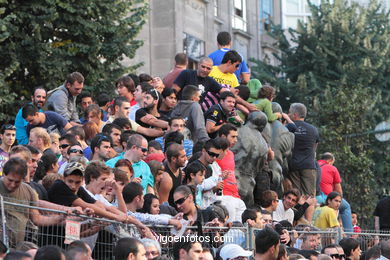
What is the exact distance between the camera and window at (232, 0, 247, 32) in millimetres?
41281

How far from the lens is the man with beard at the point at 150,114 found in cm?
1789

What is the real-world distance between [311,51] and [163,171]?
23.5 metres

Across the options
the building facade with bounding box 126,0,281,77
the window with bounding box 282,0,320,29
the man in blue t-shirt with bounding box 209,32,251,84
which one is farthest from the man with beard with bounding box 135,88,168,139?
the window with bounding box 282,0,320,29

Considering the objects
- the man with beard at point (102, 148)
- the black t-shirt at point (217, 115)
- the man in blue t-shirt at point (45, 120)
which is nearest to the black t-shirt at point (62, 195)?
the man with beard at point (102, 148)

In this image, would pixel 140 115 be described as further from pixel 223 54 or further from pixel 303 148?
pixel 303 148

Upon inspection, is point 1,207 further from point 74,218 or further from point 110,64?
point 110,64

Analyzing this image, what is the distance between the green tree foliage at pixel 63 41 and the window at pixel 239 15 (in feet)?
47.8

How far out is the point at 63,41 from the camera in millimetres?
25297

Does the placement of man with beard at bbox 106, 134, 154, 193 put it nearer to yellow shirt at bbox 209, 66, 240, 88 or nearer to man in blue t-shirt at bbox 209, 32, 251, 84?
yellow shirt at bbox 209, 66, 240, 88

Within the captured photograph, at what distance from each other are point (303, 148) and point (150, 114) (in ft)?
13.7

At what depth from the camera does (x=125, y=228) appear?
38.1 feet

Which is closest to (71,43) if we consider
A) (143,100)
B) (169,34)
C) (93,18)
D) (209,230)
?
(93,18)

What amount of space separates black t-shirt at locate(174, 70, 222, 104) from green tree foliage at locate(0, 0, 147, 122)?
4.47m

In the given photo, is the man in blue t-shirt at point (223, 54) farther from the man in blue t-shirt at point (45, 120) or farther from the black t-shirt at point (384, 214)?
the man in blue t-shirt at point (45, 120)
